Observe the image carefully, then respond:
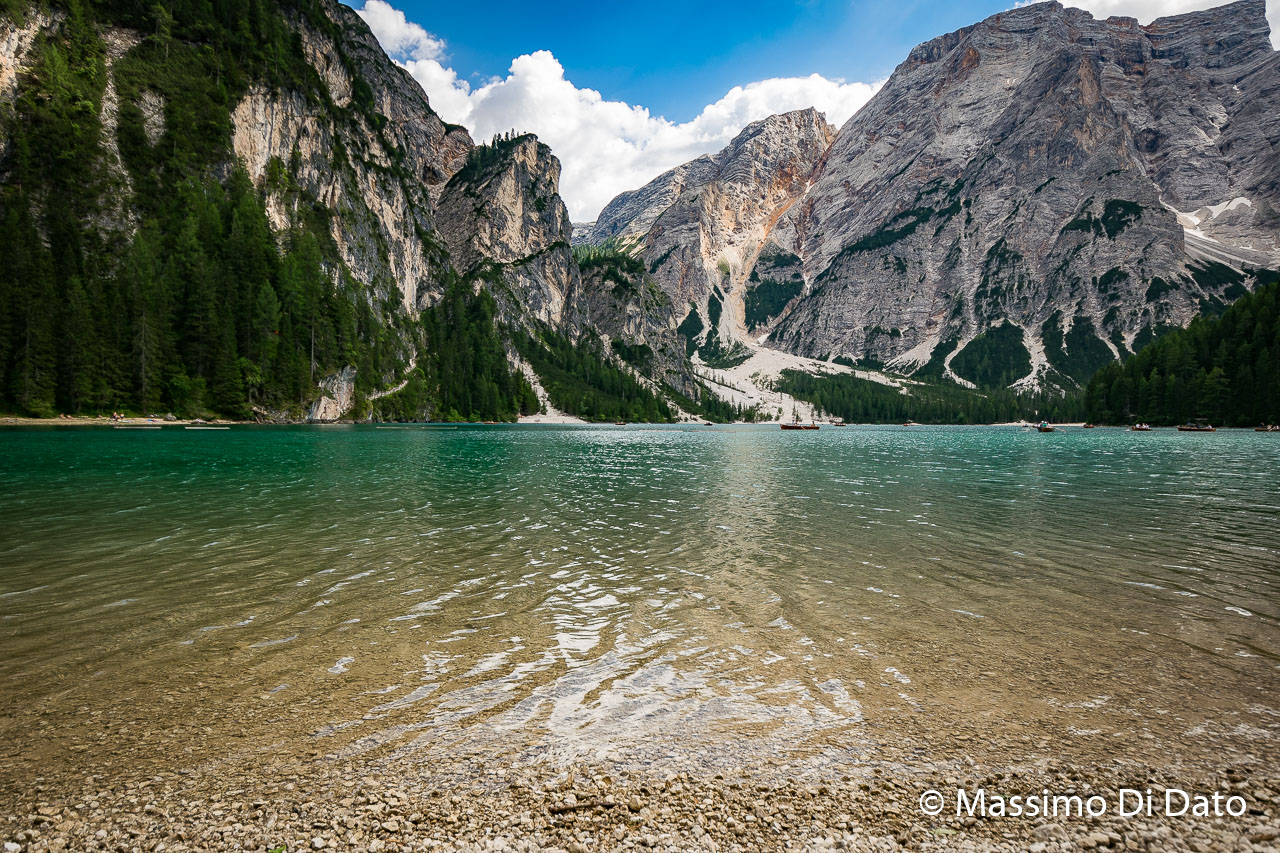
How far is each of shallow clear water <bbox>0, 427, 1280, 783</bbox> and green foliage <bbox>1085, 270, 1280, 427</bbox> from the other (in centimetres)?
15808

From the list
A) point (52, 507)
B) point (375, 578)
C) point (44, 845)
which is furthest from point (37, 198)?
point (44, 845)

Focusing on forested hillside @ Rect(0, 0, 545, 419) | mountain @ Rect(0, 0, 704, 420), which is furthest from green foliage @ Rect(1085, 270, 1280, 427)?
forested hillside @ Rect(0, 0, 545, 419)

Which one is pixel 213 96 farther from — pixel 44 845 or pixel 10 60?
pixel 44 845

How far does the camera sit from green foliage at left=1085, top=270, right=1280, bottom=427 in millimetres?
135000

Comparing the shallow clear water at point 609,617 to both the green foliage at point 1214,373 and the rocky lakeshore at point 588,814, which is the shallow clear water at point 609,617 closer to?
the rocky lakeshore at point 588,814

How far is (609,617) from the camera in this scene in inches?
513

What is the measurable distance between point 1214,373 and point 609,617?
191655 mm

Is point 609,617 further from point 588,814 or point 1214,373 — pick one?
point 1214,373

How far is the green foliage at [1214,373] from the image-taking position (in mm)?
135000

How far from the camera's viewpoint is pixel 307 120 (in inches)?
6412

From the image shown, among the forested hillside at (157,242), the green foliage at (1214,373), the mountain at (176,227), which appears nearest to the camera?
the forested hillside at (157,242)

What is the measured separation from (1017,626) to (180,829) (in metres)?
15.2

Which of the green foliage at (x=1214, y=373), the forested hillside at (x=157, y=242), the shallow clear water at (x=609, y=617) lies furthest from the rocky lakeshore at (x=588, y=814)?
the green foliage at (x=1214, y=373)

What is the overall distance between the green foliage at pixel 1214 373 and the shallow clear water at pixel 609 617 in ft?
519
